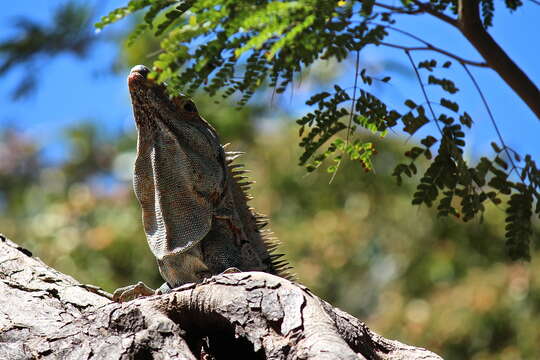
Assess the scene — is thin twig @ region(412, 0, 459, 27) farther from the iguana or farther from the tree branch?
the iguana

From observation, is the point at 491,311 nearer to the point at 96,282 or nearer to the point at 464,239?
the point at 464,239

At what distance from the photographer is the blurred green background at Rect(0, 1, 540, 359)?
12109 millimetres

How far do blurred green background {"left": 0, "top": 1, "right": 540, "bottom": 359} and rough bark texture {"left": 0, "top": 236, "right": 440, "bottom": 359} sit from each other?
25.8 ft

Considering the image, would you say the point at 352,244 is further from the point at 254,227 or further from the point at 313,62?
the point at 313,62

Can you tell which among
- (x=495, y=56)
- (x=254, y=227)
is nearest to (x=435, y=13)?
(x=495, y=56)

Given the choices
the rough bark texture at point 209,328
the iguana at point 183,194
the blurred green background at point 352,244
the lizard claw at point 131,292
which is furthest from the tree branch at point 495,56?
the blurred green background at point 352,244

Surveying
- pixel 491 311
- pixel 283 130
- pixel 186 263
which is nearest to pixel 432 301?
pixel 491 311

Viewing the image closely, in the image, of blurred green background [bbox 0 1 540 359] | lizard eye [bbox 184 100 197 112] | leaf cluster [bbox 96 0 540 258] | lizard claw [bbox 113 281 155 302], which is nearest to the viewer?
leaf cluster [bbox 96 0 540 258]

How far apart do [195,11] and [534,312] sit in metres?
10.7

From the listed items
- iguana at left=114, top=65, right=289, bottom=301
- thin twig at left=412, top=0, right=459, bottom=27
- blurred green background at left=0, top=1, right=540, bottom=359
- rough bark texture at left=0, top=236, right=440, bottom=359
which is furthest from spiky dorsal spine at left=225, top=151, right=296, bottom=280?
blurred green background at left=0, top=1, right=540, bottom=359

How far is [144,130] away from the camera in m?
4.59

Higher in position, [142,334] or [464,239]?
[142,334]

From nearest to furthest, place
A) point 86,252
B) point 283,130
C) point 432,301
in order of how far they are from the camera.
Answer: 1. point 86,252
2. point 432,301
3. point 283,130

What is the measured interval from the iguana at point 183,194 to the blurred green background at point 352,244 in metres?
6.91
